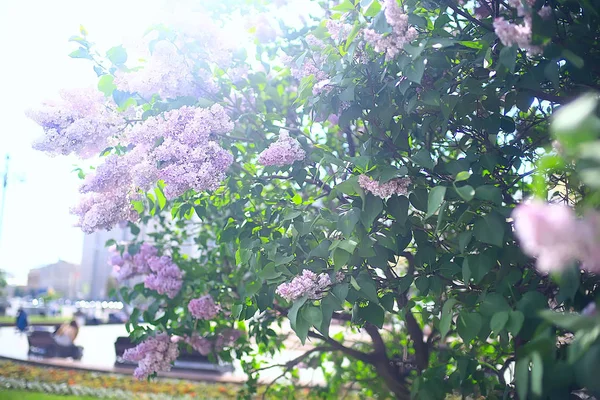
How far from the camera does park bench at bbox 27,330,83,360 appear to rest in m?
11.6

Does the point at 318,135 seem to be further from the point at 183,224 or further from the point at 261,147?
the point at 183,224

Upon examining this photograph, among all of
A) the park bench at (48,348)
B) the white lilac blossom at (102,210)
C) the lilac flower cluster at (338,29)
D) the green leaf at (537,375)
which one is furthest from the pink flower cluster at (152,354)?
the park bench at (48,348)

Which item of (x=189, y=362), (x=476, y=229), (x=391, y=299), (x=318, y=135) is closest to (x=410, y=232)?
(x=391, y=299)

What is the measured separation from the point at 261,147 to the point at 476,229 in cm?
159

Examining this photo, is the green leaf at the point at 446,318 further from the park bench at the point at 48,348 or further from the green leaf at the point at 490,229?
the park bench at the point at 48,348

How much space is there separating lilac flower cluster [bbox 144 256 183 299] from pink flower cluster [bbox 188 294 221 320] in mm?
315

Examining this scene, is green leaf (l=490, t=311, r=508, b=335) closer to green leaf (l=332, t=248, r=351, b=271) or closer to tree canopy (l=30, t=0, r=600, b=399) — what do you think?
tree canopy (l=30, t=0, r=600, b=399)

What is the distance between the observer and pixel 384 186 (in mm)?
2031

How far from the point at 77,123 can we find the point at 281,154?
1079 mm

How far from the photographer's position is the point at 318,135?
165 inches

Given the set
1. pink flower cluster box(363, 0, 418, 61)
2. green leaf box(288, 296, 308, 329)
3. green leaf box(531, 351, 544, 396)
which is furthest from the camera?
pink flower cluster box(363, 0, 418, 61)

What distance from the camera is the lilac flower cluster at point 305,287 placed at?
202 centimetres

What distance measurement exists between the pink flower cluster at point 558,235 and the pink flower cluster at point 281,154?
169 cm

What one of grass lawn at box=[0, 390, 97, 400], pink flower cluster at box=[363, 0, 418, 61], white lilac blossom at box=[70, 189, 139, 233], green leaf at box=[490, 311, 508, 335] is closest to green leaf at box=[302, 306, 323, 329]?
green leaf at box=[490, 311, 508, 335]
